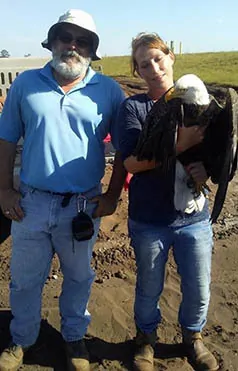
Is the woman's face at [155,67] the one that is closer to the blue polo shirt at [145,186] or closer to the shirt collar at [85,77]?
the blue polo shirt at [145,186]

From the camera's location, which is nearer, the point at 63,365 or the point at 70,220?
the point at 70,220

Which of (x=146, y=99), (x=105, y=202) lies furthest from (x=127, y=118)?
(x=105, y=202)

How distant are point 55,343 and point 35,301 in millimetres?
579

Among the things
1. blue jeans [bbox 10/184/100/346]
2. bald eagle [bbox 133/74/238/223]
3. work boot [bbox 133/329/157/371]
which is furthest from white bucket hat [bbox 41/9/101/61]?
work boot [bbox 133/329/157/371]

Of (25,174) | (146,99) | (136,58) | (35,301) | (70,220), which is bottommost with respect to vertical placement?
(35,301)

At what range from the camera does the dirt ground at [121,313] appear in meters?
3.71

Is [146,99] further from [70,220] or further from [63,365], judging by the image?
[63,365]

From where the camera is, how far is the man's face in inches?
124

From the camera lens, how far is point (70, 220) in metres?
3.26

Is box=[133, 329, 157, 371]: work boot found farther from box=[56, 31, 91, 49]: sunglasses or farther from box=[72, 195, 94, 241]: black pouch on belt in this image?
box=[56, 31, 91, 49]: sunglasses

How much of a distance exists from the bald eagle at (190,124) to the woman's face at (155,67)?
9.3 inches

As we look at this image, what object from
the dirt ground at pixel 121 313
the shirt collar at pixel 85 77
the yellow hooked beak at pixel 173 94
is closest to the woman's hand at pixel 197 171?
the yellow hooked beak at pixel 173 94

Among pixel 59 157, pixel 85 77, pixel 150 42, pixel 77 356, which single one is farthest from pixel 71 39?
pixel 77 356

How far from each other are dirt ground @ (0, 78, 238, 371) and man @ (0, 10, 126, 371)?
55cm
